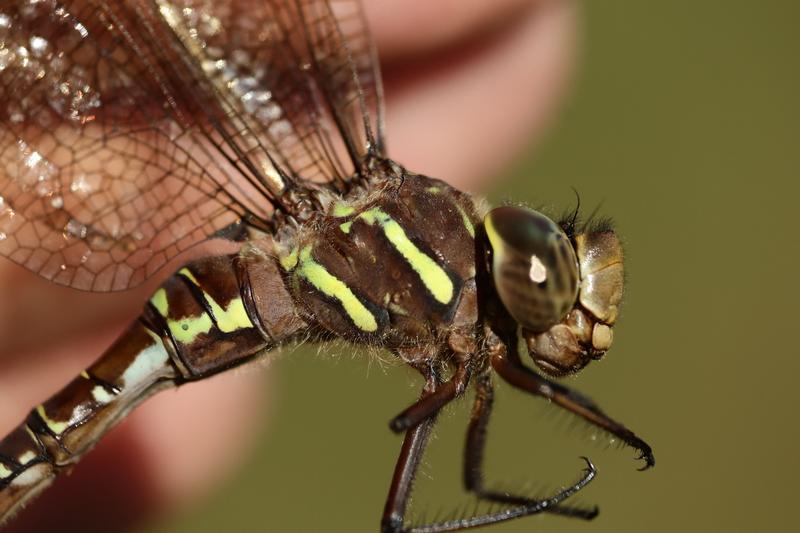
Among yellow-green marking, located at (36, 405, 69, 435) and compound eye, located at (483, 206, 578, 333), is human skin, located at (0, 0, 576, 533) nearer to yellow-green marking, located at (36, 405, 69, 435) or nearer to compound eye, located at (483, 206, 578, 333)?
yellow-green marking, located at (36, 405, 69, 435)

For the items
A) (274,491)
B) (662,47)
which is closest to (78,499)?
(274,491)

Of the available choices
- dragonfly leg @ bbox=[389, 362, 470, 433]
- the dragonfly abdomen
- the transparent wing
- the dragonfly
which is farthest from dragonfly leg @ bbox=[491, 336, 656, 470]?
the transparent wing

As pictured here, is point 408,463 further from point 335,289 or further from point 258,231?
point 258,231

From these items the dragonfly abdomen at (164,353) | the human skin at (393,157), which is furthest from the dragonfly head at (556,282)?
the human skin at (393,157)

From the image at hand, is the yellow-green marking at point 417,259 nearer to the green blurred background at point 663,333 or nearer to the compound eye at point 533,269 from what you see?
→ the compound eye at point 533,269

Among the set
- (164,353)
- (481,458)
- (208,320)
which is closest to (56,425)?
(164,353)

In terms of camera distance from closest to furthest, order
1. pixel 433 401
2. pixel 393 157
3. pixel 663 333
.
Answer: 1. pixel 433 401
2. pixel 393 157
3. pixel 663 333
